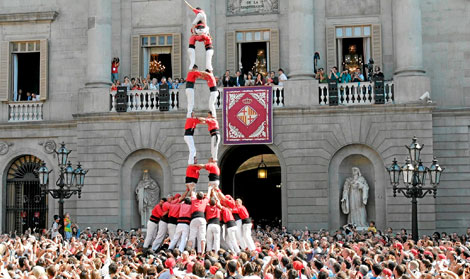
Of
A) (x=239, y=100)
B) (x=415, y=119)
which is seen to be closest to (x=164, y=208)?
(x=239, y=100)

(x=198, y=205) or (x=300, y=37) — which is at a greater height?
(x=300, y=37)

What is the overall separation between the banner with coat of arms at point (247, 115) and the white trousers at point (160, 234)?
39.9 ft

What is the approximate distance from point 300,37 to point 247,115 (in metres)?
4.67

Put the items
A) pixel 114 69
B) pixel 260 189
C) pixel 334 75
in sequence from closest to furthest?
1. pixel 334 75
2. pixel 114 69
3. pixel 260 189

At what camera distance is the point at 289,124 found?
3766cm

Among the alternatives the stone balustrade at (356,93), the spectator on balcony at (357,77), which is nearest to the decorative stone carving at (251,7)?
the stone balustrade at (356,93)

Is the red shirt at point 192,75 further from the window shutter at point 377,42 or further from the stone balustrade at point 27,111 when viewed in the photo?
the stone balustrade at point 27,111

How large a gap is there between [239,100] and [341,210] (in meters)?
7.18

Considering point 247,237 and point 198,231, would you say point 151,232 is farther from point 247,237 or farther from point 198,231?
point 247,237

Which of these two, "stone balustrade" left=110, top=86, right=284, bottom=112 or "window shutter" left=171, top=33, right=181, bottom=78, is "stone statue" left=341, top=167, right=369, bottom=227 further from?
"window shutter" left=171, top=33, right=181, bottom=78

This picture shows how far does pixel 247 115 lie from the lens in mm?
37875

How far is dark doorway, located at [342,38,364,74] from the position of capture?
40094 mm

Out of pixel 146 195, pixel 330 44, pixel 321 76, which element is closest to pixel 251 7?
pixel 330 44

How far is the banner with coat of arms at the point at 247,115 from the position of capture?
37.7m
